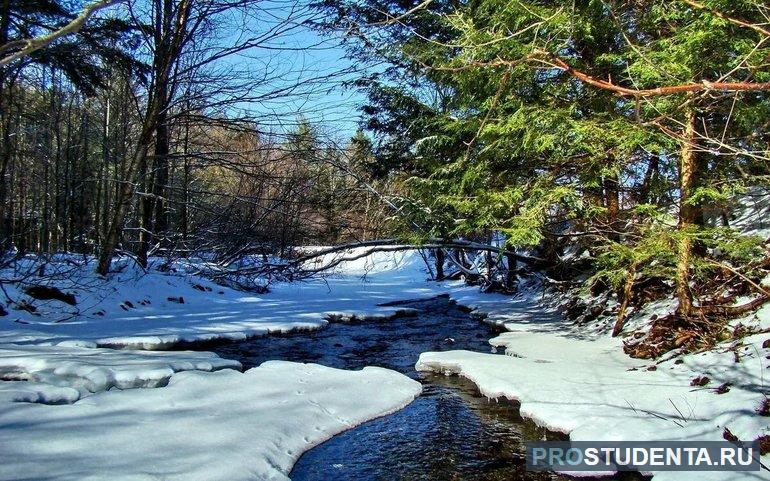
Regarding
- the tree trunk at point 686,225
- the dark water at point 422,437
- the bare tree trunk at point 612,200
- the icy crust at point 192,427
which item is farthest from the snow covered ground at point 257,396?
the bare tree trunk at point 612,200

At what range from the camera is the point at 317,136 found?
9133mm

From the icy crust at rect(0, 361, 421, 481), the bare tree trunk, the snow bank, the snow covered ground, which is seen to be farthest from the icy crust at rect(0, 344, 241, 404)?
the bare tree trunk

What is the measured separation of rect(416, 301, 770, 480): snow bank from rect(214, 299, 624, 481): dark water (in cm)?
28

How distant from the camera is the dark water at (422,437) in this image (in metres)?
3.95

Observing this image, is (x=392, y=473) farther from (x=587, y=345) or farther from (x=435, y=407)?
(x=587, y=345)

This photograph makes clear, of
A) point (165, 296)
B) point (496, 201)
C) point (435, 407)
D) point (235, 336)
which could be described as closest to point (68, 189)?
point (165, 296)

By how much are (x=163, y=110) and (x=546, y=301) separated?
939 cm

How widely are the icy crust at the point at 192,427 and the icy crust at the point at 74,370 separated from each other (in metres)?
0.28

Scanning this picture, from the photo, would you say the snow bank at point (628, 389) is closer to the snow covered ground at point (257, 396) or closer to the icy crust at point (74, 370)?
the snow covered ground at point (257, 396)

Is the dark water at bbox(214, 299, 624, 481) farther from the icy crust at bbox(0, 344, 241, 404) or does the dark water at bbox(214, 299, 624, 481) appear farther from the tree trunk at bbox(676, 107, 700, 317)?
the tree trunk at bbox(676, 107, 700, 317)

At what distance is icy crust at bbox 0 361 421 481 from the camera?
10.3 ft

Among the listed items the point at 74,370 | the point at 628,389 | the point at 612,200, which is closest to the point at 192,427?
the point at 74,370

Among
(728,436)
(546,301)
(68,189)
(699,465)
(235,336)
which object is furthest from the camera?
(68,189)

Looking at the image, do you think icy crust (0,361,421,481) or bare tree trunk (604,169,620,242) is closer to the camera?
icy crust (0,361,421,481)
